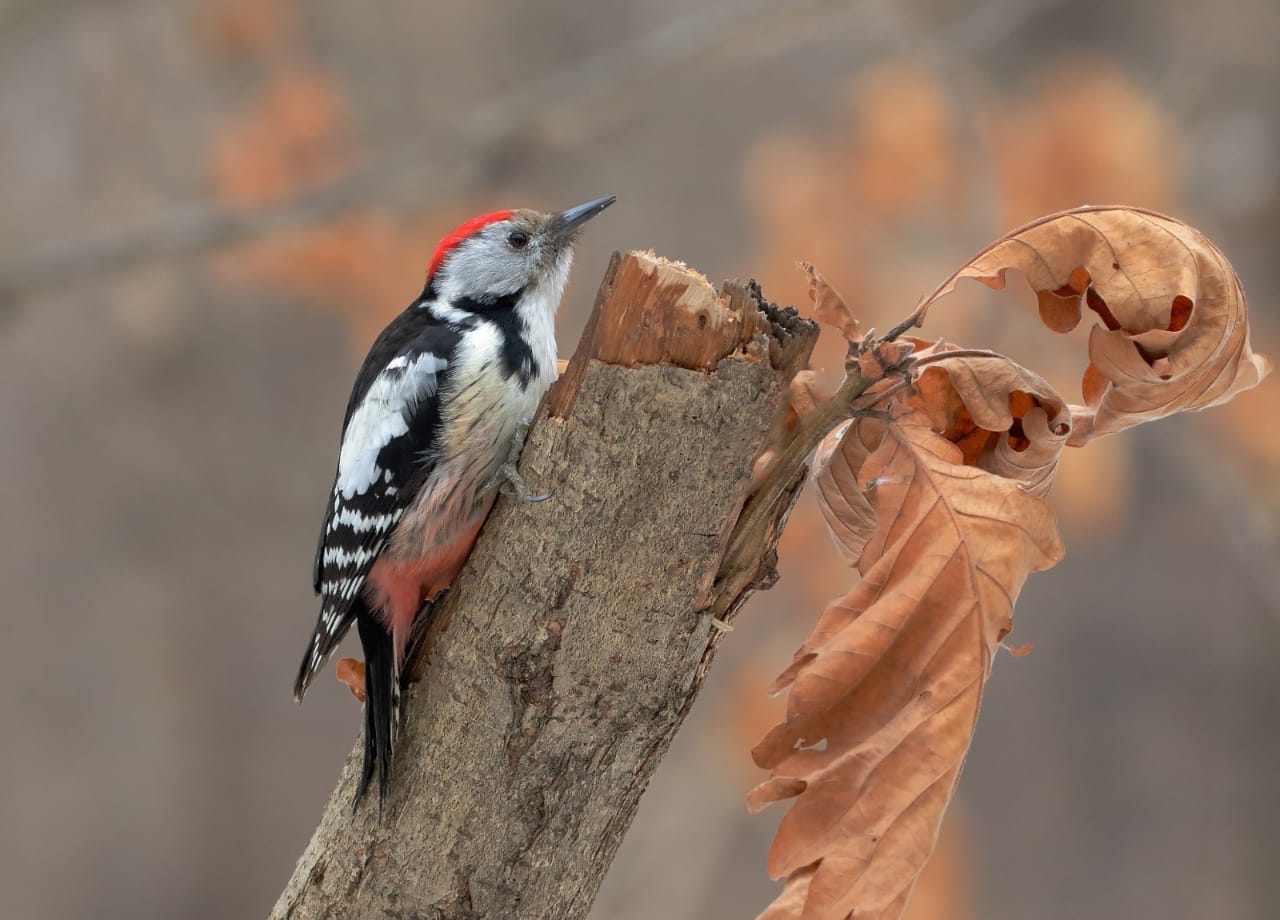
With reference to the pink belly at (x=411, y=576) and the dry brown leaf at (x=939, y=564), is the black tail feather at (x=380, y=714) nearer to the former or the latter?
the pink belly at (x=411, y=576)

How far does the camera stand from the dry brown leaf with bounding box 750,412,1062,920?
4.80 feet

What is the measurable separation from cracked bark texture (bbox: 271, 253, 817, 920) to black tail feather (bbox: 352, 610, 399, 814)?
0.02 m

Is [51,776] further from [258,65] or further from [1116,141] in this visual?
[1116,141]

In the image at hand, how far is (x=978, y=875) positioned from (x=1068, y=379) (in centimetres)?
282

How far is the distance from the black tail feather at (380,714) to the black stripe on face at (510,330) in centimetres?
56

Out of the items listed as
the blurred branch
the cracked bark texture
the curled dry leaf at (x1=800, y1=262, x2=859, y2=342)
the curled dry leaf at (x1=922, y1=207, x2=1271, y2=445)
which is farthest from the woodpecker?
the blurred branch

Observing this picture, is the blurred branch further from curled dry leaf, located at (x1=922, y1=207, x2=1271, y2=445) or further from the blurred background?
curled dry leaf, located at (x1=922, y1=207, x2=1271, y2=445)

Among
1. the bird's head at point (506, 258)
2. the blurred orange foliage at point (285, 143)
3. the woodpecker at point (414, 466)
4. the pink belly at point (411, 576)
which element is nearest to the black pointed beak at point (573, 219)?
the bird's head at point (506, 258)

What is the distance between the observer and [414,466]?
2.27 metres

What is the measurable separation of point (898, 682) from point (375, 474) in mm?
1176

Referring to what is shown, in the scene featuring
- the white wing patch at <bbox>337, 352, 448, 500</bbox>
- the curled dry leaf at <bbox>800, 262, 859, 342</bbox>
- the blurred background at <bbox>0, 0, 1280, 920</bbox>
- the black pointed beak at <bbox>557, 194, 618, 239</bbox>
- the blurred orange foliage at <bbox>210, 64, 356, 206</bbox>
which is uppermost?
the blurred orange foliage at <bbox>210, 64, 356, 206</bbox>

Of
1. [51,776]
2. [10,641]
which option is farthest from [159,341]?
[51,776]

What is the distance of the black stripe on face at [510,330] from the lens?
231cm

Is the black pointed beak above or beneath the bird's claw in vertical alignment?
above
